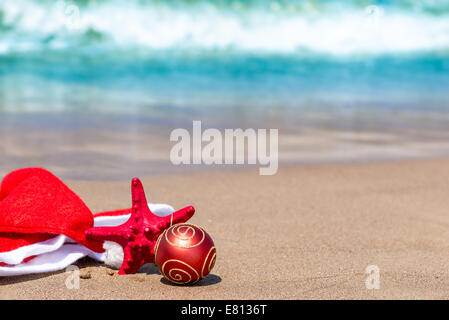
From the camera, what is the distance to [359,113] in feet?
32.7

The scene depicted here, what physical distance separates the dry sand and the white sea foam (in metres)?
10.6

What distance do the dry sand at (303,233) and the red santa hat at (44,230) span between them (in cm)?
8

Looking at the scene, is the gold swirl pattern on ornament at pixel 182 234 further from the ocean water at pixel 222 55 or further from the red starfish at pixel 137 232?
the ocean water at pixel 222 55

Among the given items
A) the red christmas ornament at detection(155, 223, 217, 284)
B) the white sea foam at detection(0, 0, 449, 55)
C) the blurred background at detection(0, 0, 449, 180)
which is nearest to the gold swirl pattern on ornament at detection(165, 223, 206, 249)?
the red christmas ornament at detection(155, 223, 217, 284)

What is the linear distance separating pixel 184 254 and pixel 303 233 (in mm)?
1341

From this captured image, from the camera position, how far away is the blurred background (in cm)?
732

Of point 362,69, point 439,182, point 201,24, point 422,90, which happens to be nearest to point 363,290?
point 439,182

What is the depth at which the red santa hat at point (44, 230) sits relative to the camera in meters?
3.31

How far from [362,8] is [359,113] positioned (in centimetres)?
934

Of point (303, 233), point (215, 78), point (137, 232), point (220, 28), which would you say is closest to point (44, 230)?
point (137, 232)

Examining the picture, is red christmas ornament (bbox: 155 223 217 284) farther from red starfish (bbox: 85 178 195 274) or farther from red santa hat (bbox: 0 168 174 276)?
red santa hat (bbox: 0 168 174 276)

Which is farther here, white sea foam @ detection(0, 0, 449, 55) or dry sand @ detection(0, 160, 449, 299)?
white sea foam @ detection(0, 0, 449, 55)

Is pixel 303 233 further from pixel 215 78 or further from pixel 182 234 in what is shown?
pixel 215 78

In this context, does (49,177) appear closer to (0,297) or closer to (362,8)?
(0,297)
